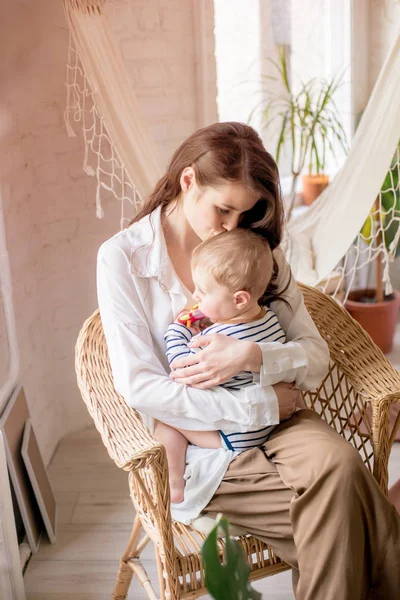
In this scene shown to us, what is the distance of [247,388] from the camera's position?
1.51 metres

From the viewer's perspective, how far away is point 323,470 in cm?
137

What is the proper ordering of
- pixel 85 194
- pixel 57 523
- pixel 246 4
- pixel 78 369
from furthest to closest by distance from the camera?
pixel 246 4 < pixel 85 194 < pixel 57 523 < pixel 78 369

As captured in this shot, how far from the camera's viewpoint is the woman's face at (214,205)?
1.50 meters

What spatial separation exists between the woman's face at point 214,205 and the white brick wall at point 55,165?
69 cm

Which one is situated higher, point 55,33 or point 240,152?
point 55,33

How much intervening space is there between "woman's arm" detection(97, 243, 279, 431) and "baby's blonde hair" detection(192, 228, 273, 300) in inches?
7.2

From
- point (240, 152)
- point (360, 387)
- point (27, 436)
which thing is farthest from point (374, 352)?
point (27, 436)

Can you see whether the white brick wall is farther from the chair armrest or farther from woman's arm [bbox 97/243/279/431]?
the chair armrest

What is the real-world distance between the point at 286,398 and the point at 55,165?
1.21 meters

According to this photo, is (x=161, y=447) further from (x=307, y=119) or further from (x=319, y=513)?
(x=307, y=119)

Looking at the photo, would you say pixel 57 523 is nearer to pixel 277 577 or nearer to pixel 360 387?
pixel 277 577

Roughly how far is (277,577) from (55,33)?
1.68 m

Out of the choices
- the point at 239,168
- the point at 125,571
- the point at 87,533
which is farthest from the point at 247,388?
the point at 87,533

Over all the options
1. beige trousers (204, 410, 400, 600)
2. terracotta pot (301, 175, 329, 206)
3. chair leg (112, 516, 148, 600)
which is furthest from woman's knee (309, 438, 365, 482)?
terracotta pot (301, 175, 329, 206)
